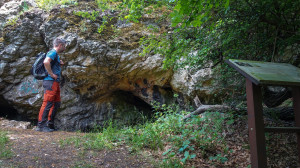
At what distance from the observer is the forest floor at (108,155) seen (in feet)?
8.27

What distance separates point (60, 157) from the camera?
8.81 feet

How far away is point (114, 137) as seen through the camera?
11.5 feet

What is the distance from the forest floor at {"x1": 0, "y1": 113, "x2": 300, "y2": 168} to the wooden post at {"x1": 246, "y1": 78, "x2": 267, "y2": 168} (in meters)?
0.71

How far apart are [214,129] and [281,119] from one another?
4.67 ft

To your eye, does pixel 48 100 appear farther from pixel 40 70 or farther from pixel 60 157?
pixel 60 157

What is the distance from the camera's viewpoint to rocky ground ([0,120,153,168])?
8.08 ft

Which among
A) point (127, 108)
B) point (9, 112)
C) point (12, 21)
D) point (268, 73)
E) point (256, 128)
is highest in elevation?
point (12, 21)

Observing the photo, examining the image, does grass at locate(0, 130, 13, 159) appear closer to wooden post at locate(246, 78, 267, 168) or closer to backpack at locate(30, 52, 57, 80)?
backpack at locate(30, 52, 57, 80)

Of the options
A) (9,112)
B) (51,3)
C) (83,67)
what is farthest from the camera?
(9,112)

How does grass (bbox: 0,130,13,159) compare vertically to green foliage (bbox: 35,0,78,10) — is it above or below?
below

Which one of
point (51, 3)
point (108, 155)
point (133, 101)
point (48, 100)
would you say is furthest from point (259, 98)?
point (51, 3)

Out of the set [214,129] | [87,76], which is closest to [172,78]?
[87,76]

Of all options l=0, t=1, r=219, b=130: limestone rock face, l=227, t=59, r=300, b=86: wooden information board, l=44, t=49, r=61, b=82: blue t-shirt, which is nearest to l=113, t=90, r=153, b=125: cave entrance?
l=0, t=1, r=219, b=130: limestone rock face

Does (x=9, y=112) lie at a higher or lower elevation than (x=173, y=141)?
lower
